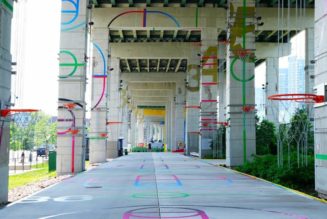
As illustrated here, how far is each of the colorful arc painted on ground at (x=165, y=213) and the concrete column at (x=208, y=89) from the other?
27442 mm

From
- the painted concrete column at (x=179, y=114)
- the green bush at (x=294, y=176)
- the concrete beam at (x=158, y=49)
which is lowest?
the green bush at (x=294, y=176)

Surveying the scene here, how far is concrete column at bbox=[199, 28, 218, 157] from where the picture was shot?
37094 mm

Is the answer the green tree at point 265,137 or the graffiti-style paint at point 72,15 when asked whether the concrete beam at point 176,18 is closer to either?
the green tree at point 265,137

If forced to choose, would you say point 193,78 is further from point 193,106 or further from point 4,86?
point 4,86

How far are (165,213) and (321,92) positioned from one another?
6302mm

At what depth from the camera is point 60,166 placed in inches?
914

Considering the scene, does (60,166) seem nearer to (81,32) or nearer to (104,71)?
(81,32)

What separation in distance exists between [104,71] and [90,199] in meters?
23.5

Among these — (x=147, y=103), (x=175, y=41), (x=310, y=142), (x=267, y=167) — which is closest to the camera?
(x=267, y=167)

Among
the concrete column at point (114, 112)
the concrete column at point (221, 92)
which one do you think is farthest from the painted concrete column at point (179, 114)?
the concrete column at point (114, 112)

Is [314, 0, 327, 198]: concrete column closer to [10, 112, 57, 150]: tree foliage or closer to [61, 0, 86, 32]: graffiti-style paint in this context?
[10, 112, 57, 150]: tree foliage

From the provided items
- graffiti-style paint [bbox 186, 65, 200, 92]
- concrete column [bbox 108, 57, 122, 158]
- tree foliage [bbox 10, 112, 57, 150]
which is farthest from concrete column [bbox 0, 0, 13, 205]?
graffiti-style paint [bbox 186, 65, 200, 92]

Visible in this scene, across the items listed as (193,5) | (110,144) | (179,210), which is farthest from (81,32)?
(110,144)

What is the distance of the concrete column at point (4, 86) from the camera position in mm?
11750
